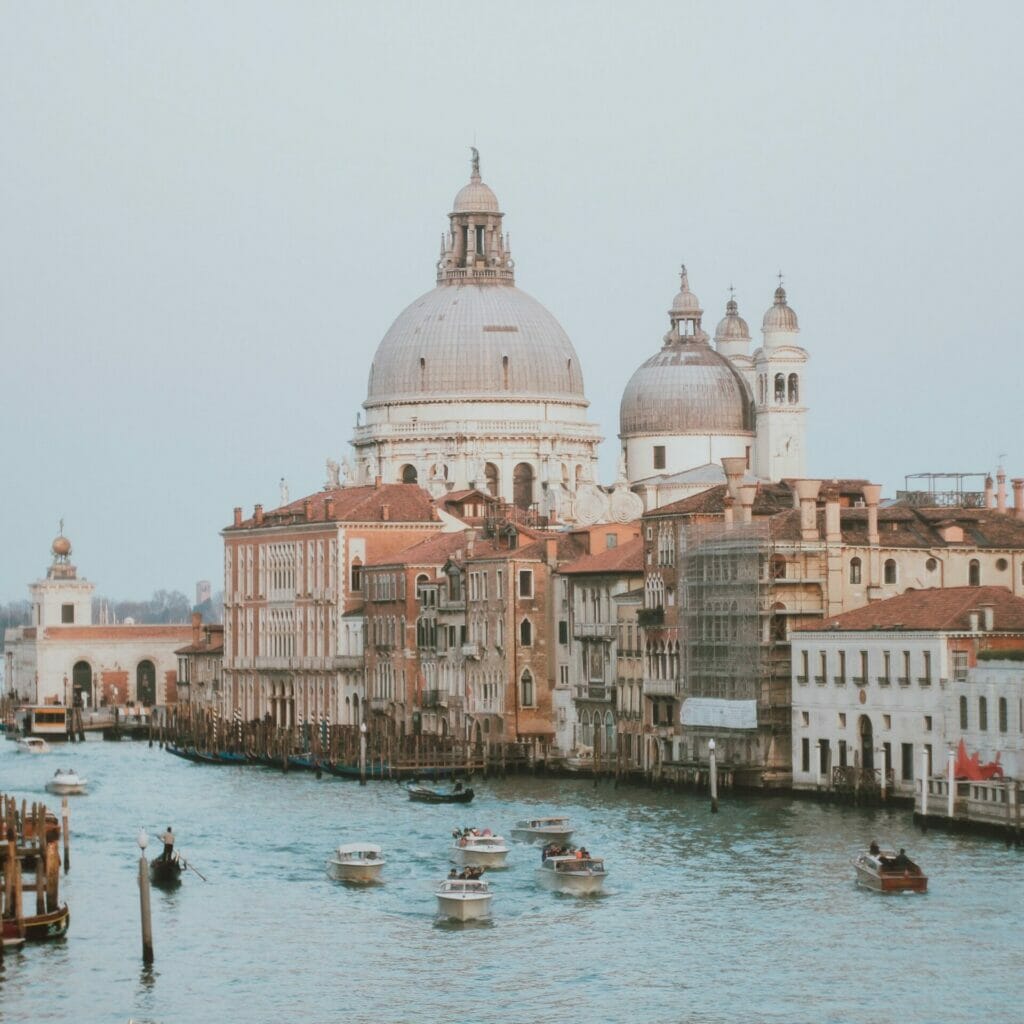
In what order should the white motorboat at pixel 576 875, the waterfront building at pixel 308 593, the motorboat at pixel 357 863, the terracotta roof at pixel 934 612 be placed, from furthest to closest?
the waterfront building at pixel 308 593 → the terracotta roof at pixel 934 612 → the motorboat at pixel 357 863 → the white motorboat at pixel 576 875

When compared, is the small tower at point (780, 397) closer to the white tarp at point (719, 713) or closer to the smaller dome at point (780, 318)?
the smaller dome at point (780, 318)

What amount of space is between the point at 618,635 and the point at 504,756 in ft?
14.4

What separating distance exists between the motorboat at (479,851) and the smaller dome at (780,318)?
47.6 meters

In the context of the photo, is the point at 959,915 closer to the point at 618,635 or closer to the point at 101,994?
the point at 101,994

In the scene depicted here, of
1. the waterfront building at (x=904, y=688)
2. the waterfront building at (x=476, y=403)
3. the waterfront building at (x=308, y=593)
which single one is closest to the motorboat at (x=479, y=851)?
the waterfront building at (x=904, y=688)

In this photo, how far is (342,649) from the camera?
306ft

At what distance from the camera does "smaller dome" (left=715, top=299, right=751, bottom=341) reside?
362 feet

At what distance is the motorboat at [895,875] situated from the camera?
1873 inches

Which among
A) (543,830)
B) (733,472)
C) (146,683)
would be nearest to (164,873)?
(543,830)

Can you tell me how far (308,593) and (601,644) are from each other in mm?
21987

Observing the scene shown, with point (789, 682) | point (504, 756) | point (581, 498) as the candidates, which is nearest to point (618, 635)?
point (504, 756)

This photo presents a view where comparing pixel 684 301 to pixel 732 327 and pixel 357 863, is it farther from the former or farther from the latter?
pixel 357 863

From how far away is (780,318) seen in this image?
99938mm

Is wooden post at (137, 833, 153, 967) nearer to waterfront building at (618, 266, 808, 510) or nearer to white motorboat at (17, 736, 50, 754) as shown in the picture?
white motorboat at (17, 736, 50, 754)
